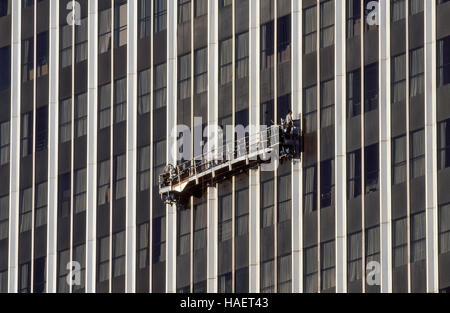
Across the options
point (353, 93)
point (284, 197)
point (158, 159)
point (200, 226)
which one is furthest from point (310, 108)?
point (158, 159)

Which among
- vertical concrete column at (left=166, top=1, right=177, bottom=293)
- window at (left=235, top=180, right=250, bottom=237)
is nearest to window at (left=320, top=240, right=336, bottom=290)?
window at (left=235, top=180, right=250, bottom=237)

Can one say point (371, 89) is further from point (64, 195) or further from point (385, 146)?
point (64, 195)

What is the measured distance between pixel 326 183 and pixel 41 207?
23403mm

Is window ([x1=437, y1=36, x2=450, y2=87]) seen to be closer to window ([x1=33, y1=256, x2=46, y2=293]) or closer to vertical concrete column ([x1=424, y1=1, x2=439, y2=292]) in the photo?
vertical concrete column ([x1=424, y1=1, x2=439, y2=292])

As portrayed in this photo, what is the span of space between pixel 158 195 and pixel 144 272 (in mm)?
4626

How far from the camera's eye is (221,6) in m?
142

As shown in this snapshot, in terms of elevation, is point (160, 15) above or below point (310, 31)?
above

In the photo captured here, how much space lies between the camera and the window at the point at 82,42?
150 metres

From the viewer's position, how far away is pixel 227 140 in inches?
5487

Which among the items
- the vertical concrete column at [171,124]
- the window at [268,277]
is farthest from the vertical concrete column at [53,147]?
the window at [268,277]

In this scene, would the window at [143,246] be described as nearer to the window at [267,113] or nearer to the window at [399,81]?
the window at [267,113]

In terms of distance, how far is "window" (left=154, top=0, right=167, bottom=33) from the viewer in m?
145

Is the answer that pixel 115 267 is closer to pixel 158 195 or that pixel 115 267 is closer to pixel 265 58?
pixel 158 195
